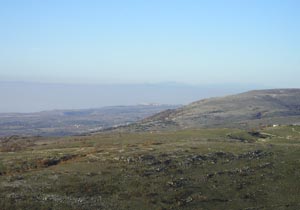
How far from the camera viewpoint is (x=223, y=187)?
47.9 meters

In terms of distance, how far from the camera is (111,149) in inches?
2653

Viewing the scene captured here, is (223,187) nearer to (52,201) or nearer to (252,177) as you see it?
(252,177)

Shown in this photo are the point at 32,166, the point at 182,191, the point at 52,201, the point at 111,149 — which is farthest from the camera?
the point at 111,149

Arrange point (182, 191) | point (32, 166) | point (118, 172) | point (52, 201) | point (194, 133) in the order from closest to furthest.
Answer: point (52, 201) → point (182, 191) → point (118, 172) → point (32, 166) → point (194, 133)

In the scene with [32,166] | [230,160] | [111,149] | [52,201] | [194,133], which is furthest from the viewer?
[194,133]

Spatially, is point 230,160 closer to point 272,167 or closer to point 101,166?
point 272,167

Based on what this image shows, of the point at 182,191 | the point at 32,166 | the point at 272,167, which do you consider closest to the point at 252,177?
the point at 272,167

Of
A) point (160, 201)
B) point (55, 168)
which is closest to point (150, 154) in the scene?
point (55, 168)

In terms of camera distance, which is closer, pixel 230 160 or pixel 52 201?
pixel 52 201

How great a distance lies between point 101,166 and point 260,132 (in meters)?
50.0

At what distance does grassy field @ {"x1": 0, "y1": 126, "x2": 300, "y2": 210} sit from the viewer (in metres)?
41.7

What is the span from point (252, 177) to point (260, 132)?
43714 mm

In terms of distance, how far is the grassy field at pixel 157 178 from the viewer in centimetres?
4172

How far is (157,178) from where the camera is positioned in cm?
4981
